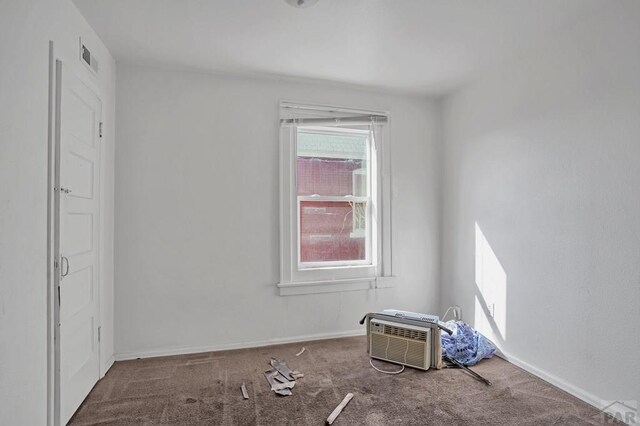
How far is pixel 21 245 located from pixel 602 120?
11.0ft

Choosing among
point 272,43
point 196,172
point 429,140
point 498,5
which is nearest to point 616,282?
point 498,5

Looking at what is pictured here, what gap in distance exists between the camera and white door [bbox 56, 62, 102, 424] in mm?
1899

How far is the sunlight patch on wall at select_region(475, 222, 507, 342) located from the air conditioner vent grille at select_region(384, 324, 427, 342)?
2.66ft

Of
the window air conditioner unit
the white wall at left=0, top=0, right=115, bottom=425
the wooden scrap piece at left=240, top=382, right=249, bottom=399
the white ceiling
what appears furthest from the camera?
the window air conditioner unit

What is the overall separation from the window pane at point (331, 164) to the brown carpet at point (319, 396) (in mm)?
1644

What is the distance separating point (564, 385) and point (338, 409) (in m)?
1.64

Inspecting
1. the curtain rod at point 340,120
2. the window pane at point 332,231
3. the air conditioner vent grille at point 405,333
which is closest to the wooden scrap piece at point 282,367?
the air conditioner vent grille at point 405,333

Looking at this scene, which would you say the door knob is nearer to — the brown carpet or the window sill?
the brown carpet

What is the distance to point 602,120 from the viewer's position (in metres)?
2.17

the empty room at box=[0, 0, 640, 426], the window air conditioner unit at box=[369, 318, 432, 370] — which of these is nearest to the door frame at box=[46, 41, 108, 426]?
the empty room at box=[0, 0, 640, 426]

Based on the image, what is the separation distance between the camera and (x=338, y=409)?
2141mm

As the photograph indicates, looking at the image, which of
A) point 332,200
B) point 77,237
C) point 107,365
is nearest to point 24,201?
point 77,237

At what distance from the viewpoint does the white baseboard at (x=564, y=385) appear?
2131 mm

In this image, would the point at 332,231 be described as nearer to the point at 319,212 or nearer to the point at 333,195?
the point at 319,212
